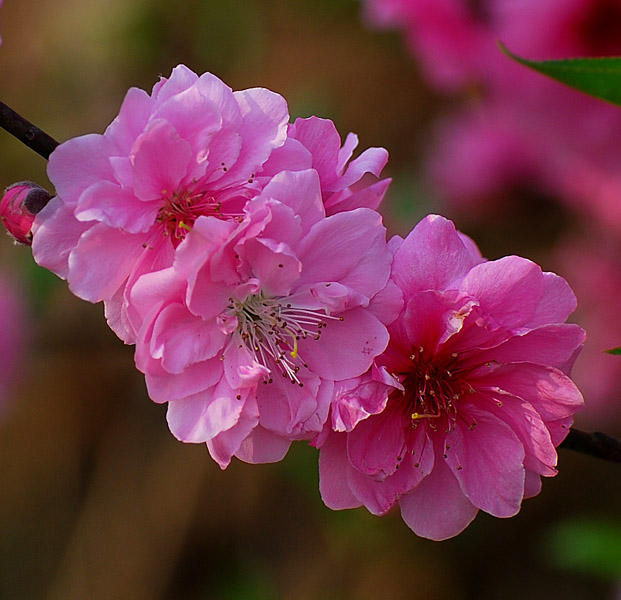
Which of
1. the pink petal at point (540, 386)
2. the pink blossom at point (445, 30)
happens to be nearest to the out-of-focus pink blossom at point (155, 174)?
the pink petal at point (540, 386)

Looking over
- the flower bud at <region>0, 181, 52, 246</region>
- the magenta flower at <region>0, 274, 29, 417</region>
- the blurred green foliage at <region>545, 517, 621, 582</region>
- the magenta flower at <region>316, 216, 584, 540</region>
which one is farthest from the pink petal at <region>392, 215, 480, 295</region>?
the magenta flower at <region>0, 274, 29, 417</region>

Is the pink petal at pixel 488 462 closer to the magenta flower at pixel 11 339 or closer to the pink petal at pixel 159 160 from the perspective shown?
the pink petal at pixel 159 160

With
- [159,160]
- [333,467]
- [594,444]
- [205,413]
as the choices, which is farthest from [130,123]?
[594,444]

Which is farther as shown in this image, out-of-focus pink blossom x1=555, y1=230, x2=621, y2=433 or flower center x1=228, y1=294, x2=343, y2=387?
out-of-focus pink blossom x1=555, y1=230, x2=621, y2=433

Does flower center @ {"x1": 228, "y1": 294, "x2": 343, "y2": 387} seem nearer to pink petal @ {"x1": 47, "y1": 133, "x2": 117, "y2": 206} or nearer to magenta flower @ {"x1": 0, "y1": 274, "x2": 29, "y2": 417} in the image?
pink petal @ {"x1": 47, "y1": 133, "x2": 117, "y2": 206}

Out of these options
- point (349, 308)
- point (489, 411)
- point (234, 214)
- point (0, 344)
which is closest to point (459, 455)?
point (489, 411)

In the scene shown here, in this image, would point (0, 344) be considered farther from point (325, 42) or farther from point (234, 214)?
point (325, 42)
